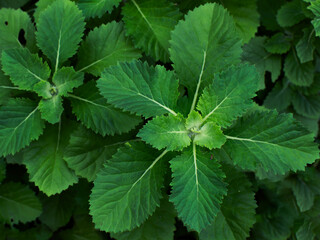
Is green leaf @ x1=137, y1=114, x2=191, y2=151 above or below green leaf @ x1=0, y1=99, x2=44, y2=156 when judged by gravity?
above

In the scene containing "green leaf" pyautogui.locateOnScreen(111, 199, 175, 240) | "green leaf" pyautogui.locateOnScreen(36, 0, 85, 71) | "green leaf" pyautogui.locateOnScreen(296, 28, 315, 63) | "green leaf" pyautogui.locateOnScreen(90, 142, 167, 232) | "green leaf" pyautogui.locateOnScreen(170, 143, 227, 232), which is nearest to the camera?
"green leaf" pyautogui.locateOnScreen(170, 143, 227, 232)

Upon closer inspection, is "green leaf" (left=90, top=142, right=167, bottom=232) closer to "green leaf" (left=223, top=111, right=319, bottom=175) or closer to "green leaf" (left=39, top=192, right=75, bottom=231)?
"green leaf" (left=223, top=111, right=319, bottom=175)

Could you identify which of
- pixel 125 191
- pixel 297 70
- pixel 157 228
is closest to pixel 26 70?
pixel 125 191

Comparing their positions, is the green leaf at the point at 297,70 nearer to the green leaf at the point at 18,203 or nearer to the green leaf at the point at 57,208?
the green leaf at the point at 57,208

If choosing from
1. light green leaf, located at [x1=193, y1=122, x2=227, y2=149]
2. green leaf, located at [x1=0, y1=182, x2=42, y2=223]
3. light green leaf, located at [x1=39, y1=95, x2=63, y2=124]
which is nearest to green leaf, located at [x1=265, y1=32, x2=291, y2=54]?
light green leaf, located at [x1=193, y1=122, x2=227, y2=149]

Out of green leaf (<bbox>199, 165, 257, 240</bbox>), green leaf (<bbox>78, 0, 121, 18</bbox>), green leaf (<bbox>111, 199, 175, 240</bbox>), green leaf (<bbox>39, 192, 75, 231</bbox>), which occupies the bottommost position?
green leaf (<bbox>39, 192, 75, 231</bbox>)

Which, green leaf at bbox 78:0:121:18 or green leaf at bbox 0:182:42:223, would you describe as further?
green leaf at bbox 0:182:42:223

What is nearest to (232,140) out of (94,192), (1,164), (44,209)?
(94,192)
